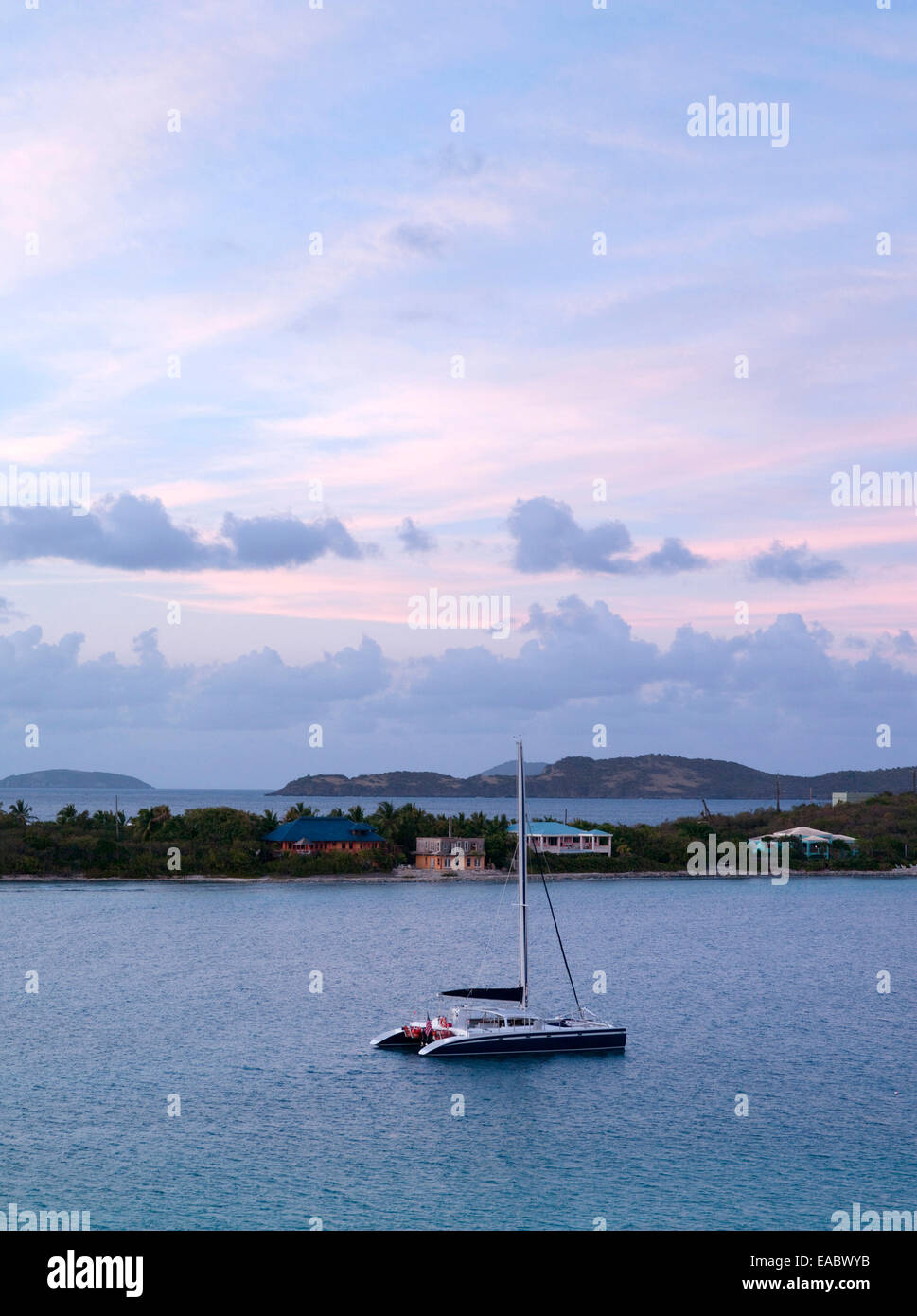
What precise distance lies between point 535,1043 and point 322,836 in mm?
79437

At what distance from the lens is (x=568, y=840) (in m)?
137

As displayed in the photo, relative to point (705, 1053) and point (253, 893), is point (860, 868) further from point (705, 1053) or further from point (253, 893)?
point (705, 1053)

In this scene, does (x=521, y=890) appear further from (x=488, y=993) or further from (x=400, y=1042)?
(x=400, y=1042)

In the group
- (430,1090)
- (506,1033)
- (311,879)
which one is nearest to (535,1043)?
(506,1033)

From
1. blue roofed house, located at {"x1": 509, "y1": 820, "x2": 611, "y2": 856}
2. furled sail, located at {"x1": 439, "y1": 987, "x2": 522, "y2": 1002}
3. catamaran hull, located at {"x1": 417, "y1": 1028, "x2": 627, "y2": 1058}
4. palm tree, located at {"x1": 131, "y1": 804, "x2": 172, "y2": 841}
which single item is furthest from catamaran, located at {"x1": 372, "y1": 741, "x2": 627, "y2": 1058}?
blue roofed house, located at {"x1": 509, "y1": 820, "x2": 611, "y2": 856}

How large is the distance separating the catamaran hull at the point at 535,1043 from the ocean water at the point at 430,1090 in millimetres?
527

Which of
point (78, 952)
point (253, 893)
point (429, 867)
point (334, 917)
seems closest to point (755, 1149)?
point (78, 952)

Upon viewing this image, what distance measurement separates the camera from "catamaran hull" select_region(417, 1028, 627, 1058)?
45.0 m

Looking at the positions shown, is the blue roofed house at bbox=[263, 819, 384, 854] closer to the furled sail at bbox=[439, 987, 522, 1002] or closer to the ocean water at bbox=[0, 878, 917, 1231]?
the ocean water at bbox=[0, 878, 917, 1231]

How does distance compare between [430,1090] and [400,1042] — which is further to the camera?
[400,1042]

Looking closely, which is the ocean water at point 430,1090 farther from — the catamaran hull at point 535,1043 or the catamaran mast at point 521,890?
the catamaran mast at point 521,890

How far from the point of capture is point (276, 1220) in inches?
1153

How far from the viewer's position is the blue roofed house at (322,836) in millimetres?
122438

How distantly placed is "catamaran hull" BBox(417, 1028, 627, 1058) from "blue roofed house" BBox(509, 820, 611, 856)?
286 ft
